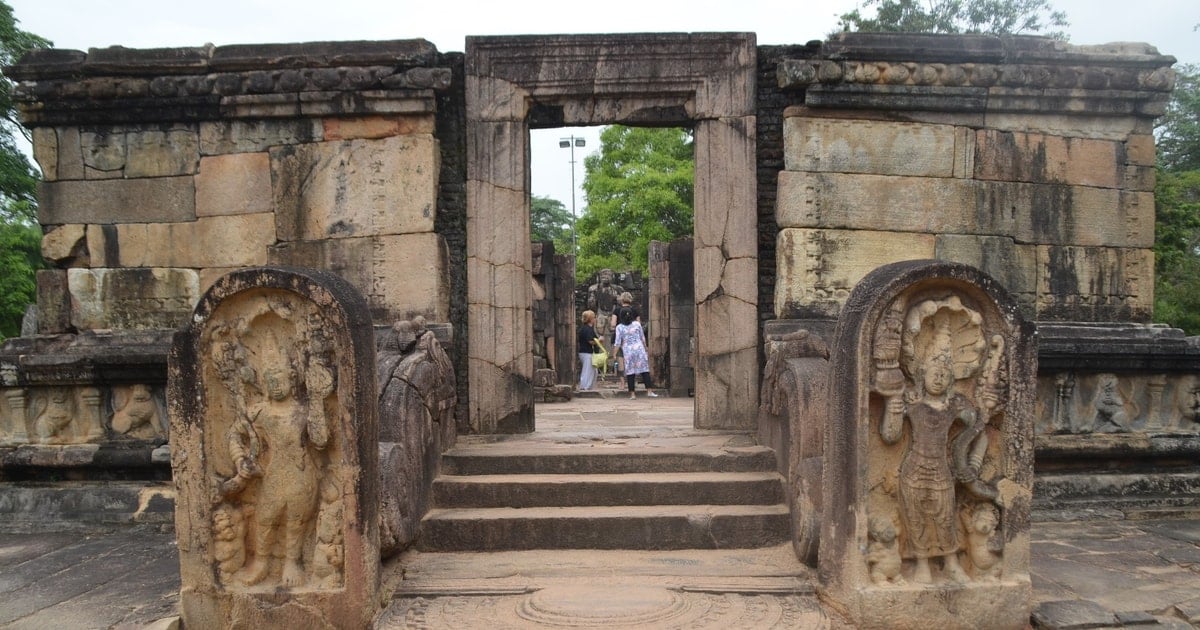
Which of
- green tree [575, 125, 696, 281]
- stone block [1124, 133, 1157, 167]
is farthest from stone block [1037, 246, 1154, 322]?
green tree [575, 125, 696, 281]

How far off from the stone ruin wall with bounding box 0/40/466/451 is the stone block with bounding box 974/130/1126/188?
399cm

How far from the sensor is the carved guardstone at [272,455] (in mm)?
3666

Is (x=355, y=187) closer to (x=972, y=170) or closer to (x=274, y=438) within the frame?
(x=274, y=438)

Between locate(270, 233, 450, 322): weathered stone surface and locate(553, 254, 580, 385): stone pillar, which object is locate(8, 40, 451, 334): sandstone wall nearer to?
locate(270, 233, 450, 322): weathered stone surface

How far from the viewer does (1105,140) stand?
21.2 ft

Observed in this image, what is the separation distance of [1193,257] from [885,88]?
1205cm

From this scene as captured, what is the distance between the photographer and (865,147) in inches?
249

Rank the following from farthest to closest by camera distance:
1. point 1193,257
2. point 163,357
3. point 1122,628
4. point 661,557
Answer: point 1193,257
point 163,357
point 661,557
point 1122,628

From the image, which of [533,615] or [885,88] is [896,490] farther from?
[885,88]

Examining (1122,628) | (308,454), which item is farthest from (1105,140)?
(308,454)

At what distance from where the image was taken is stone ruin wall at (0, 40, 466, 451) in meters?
6.28

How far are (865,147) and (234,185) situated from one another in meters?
4.74

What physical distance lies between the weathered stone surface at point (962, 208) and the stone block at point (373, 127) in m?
2.76

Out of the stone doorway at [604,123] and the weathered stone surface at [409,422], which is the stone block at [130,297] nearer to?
the weathered stone surface at [409,422]
